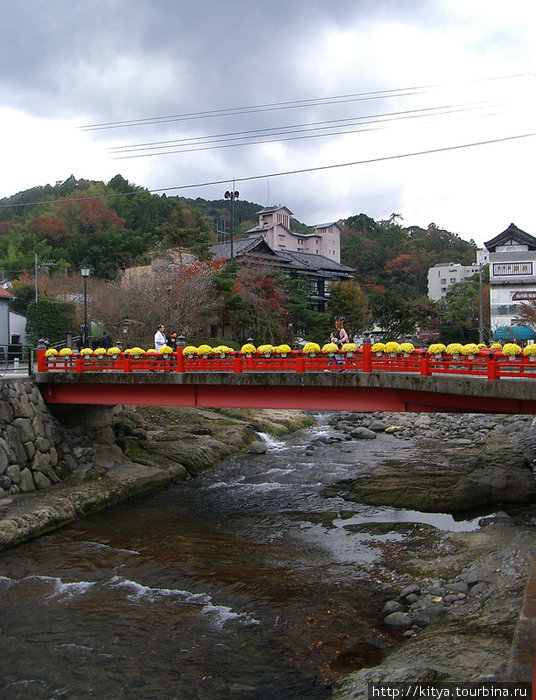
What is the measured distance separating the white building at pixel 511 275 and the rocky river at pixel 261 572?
23958 mm

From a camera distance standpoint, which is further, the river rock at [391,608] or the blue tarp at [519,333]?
the blue tarp at [519,333]

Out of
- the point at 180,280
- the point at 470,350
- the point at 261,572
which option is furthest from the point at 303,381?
the point at 180,280

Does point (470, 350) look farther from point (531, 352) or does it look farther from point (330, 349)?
point (330, 349)

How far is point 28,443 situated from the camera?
1975cm

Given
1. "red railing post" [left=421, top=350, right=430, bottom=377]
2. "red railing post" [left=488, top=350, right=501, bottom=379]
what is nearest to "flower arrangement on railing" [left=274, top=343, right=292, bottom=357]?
"red railing post" [left=421, top=350, right=430, bottom=377]

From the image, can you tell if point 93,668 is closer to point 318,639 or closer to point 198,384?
point 318,639

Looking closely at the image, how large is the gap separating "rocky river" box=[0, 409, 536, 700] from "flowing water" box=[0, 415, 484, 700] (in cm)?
5

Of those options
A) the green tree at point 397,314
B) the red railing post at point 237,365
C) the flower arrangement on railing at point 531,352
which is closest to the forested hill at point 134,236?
the green tree at point 397,314

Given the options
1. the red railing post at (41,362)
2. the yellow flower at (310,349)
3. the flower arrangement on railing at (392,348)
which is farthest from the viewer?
the red railing post at (41,362)

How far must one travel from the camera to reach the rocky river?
948cm

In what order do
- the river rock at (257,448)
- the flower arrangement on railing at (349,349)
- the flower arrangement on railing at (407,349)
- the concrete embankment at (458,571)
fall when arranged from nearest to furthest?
the concrete embankment at (458,571) → the flower arrangement on railing at (407,349) → the flower arrangement on railing at (349,349) → the river rock at (257,448)

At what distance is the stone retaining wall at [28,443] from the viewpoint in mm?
18531

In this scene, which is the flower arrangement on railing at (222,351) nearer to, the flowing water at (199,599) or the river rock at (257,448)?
the flowing water at (199,599)

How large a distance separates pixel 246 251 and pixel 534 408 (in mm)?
41564
